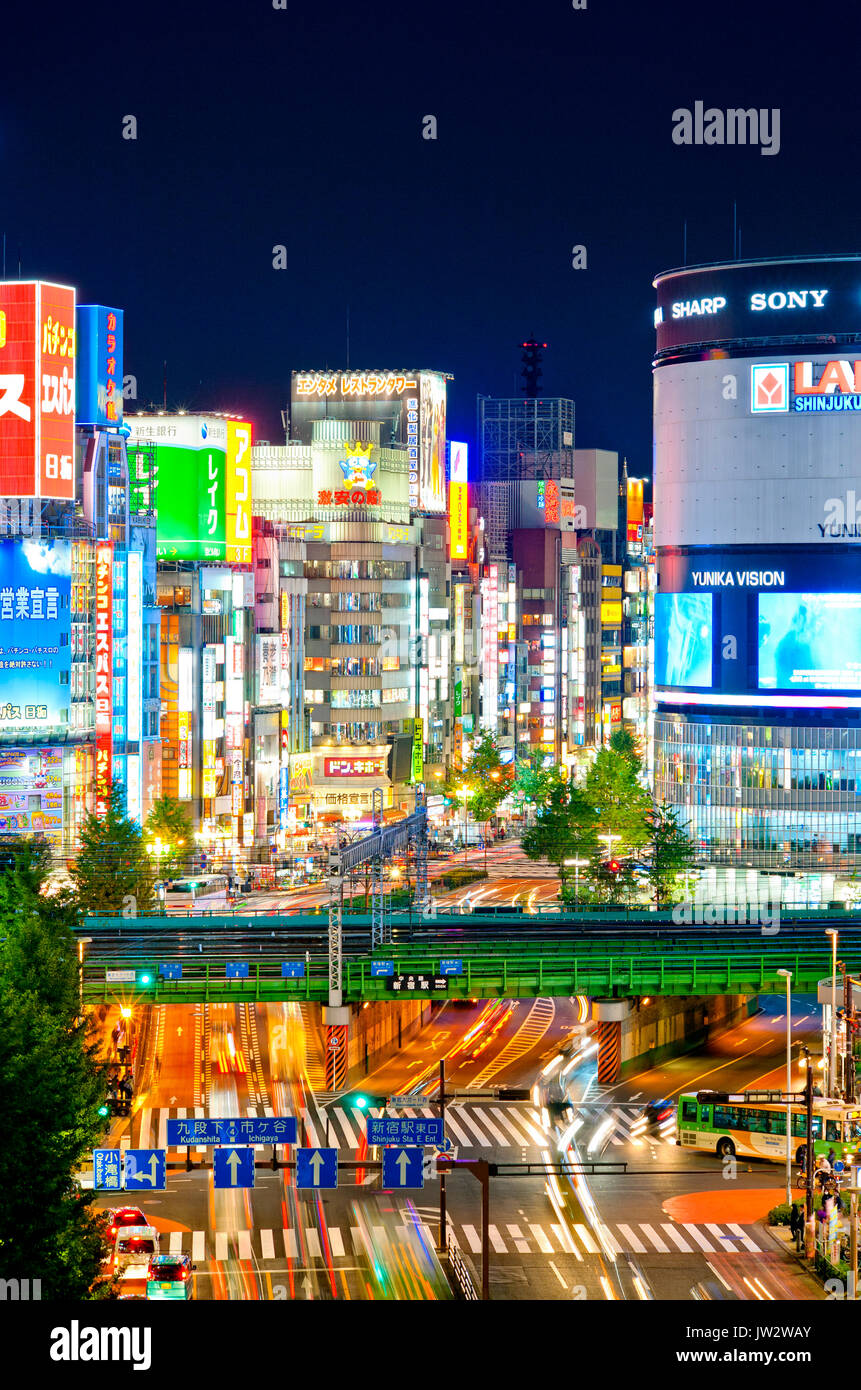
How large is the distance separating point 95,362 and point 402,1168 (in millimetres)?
63800

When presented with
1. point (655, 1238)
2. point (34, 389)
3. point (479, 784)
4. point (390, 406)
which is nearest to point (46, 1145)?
point (655, 1238)

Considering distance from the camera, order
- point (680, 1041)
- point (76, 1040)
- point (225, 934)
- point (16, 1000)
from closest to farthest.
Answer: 1. point (16, 1000)
2. point (76, 1040)
3. point (225, 934)
4. point (680, 1041)

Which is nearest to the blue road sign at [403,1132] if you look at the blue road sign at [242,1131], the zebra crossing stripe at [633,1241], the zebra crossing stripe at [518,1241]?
the blue road sign at [242,1131]

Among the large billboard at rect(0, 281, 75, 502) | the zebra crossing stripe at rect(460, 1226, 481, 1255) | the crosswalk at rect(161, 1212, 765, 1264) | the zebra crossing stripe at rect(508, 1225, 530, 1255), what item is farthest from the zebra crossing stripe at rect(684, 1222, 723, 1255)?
the large billboard at rect(0, 281, 75, 502)

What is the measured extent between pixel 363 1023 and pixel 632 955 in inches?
383

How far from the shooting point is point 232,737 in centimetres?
11500

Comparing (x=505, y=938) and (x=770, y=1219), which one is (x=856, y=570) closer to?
(x=505, y=938)

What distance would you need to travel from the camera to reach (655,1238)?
46562 mm

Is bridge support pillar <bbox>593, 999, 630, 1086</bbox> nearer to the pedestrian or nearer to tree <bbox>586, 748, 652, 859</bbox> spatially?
the pedestrian

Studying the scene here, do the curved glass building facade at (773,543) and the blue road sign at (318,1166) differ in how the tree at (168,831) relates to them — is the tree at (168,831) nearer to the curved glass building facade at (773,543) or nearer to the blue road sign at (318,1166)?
the curved glass building facade at (773,543)

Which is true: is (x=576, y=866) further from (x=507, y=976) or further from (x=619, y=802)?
(x=507, y=976)

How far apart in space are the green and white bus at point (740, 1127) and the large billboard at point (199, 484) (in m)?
67.5
